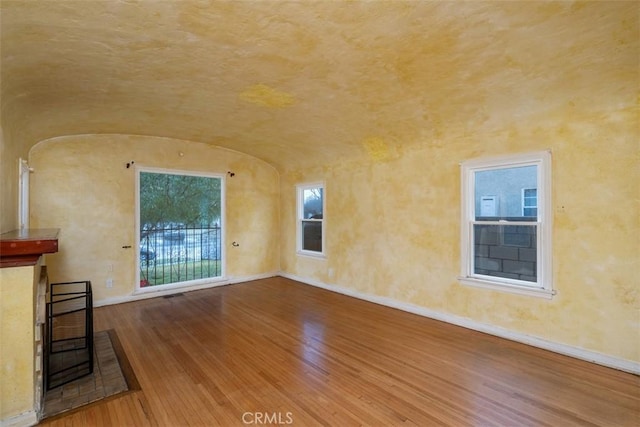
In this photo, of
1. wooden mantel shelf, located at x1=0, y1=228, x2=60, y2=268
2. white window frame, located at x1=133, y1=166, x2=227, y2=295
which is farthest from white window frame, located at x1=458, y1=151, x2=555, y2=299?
white window frame, located at x1=133, y1=166, x2=227, y2=295

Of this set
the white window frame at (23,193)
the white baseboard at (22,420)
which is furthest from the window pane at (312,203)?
the white baseboard at (22,420)

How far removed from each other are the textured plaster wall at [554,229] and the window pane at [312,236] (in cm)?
58

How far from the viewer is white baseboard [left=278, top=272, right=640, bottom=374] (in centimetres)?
273

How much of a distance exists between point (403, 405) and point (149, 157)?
5078 mm

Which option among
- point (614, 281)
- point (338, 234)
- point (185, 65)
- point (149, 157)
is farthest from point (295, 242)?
point (614, 281)

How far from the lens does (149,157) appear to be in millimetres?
5117

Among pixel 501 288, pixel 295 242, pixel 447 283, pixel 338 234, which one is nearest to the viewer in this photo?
pixel 501 288

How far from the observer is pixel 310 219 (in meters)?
6.17

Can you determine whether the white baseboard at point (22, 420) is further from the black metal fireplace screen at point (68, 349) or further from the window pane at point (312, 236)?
the window pane at point (312, 236)

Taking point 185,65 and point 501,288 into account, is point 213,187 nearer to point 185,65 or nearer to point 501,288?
point 185,65

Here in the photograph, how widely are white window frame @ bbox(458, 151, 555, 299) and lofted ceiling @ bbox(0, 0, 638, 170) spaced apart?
1.44 ft

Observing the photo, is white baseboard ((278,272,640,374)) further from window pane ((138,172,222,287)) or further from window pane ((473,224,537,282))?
window pane ((138,172,222,287))

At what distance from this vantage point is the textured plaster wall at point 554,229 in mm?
2727

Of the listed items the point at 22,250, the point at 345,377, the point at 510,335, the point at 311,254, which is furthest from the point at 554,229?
the point at 22,250
